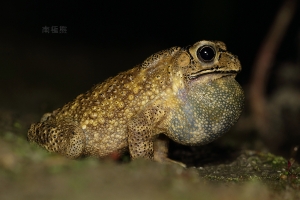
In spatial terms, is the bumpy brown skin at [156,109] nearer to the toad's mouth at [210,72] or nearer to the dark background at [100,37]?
the toad's mouth at [210,72]

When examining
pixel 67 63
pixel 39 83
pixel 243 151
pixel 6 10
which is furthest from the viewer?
pixel 6 10

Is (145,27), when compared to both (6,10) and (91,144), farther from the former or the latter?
(91,144)

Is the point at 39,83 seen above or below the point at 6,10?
below

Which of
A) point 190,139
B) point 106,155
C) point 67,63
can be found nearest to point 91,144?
point 106,155

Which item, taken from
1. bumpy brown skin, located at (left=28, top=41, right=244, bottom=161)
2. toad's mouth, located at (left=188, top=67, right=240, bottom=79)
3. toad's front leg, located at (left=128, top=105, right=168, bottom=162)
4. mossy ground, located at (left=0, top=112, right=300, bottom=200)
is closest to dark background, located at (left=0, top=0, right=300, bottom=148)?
bumpy brown skin, located at (left=28, top=41, right=244, bottom=161)

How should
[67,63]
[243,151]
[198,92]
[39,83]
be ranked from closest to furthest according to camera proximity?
[198,92]
[243,151]
[39,83]
[67,63]

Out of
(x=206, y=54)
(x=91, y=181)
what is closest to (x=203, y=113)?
(x=206, y=54)

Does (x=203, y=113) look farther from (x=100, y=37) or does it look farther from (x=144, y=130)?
(x=100, y=37)
